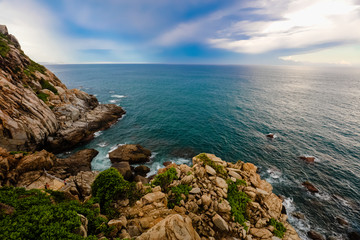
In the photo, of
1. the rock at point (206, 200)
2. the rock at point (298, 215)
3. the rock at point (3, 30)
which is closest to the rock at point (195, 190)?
the rock at point (206, 200)

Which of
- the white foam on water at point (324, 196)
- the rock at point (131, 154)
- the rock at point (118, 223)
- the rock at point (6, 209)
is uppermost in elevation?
the rock at point (6, 209)

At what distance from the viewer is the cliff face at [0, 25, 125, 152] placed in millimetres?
32750

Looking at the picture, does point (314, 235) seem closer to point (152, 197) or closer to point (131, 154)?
point (152, 197)

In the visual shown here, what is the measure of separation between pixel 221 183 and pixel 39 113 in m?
50.2

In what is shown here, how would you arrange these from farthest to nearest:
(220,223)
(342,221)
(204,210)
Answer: (342,221)
(204,210)
(220,223)

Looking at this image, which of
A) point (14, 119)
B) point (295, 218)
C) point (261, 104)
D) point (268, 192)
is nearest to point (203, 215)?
point (268, 192)

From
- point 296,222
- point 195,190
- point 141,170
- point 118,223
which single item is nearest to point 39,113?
point 141,170

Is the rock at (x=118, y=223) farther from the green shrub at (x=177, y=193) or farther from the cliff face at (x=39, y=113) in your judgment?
the cliff face at (x=39, y=113)

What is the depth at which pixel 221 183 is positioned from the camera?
68.5ft

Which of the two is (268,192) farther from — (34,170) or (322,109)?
(322,109)

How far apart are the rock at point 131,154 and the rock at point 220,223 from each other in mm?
25772

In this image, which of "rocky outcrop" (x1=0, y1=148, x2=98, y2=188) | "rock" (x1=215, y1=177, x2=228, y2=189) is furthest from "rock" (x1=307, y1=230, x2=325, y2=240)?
"rocky outcrop" (x1=0, y1=148, x2=98, y2=188)

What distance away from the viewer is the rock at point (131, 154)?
37844 millimetres

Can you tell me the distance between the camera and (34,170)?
2472cm
